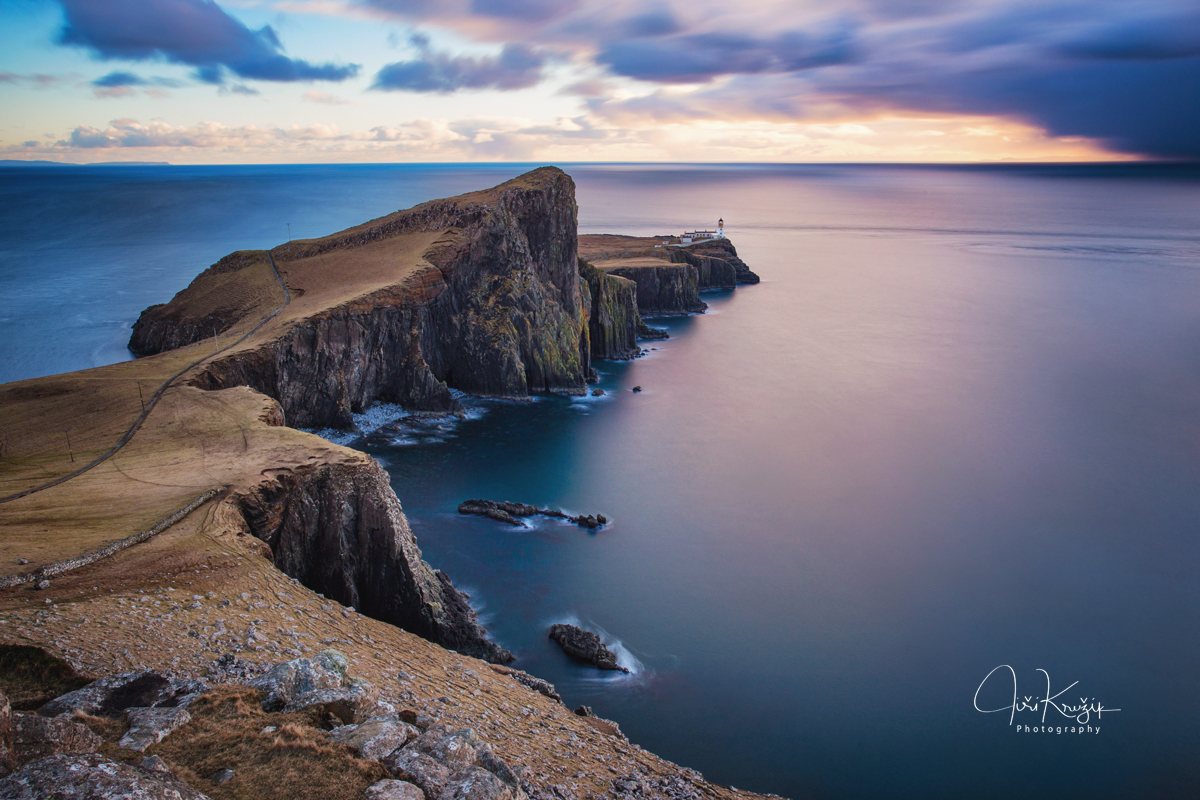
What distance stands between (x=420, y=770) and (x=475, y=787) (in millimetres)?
1123

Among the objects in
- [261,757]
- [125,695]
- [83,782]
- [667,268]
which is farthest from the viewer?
[667,268]

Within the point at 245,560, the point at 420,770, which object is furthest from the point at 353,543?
the point at 420,770

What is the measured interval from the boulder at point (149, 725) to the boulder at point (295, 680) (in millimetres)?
1663

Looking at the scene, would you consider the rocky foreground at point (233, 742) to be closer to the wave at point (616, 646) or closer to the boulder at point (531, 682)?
the boulder at point (531, 682)

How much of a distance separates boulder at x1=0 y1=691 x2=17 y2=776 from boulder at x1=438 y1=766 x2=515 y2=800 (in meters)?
6.73

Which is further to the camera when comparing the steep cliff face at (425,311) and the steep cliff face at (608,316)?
the steep cliff face at (608,316)

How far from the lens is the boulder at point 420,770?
12664 mm

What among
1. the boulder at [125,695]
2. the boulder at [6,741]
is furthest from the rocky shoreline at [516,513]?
the boulder at [6,741]

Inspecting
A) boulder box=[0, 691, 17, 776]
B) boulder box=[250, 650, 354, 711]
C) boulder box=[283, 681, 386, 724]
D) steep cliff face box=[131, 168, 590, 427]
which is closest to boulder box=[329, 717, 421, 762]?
boulder box=[283, 681, 386, 724]

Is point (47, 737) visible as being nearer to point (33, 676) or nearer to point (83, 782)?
point (83, 782)

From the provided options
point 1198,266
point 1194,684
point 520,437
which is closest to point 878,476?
point 1194,684

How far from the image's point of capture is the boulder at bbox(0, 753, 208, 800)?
9.64 meters

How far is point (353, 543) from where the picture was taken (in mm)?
26859

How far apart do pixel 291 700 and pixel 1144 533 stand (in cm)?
4697
